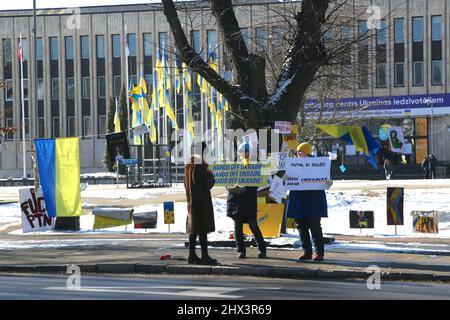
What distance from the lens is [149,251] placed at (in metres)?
15.7

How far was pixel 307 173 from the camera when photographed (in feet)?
46.0

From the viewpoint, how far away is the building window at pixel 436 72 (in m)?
64.9

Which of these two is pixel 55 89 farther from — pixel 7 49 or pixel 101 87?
pixel 7 49

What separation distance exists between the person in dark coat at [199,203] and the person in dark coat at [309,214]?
4.39ft

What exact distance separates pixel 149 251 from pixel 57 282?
3.68 meters

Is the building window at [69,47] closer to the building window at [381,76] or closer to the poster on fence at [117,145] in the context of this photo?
the building window at [381,76]

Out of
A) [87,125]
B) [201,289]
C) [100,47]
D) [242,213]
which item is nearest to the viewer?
[201,289]

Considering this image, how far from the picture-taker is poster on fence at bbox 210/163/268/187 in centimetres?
1512

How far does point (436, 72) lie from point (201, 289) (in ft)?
→ 187

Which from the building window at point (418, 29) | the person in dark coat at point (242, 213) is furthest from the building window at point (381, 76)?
the person in dark coat at point (242, 213)

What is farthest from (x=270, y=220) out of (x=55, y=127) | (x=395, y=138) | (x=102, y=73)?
(x=55, y=127)

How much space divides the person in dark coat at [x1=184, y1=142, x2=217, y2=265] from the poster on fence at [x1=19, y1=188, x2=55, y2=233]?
23.9 feet
